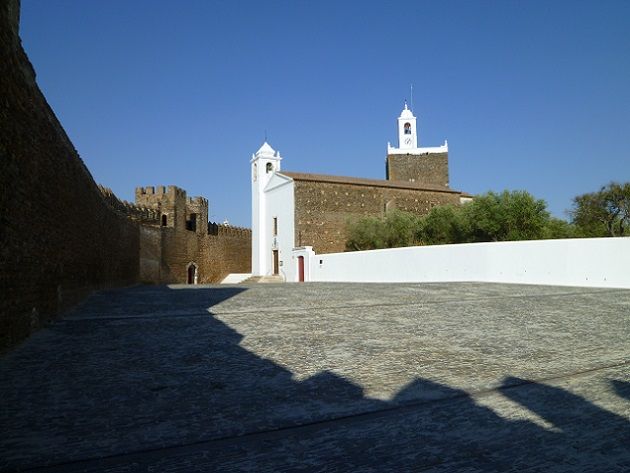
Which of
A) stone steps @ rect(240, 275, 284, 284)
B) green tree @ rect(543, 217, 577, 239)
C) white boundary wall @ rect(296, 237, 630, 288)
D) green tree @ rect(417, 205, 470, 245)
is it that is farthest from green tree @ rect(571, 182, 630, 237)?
stone steps @ rect(240, 275, 284, 284)

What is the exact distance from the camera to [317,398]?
3332 mm

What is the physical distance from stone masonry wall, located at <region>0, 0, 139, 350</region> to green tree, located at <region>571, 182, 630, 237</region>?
27759 millimetres

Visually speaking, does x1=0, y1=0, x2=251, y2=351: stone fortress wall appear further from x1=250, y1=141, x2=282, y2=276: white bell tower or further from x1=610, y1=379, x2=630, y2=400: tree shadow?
x1=250, y1=141, x2=282, y2=276: white bell tower

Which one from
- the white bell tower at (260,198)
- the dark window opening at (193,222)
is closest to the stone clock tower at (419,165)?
the white bell tower at (260,198)

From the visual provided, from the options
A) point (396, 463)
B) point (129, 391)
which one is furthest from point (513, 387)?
point (129, 391)

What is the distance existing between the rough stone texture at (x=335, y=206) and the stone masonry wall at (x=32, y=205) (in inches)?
892

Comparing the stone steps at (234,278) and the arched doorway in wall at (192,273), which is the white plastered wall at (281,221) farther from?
the arched doorway in wall at (192,273)

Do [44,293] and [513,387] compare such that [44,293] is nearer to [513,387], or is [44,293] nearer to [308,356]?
[308,356]

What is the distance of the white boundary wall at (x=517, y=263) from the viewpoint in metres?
Answer: 14.0

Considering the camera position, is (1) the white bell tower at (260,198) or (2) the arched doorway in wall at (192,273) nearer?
(2) the arched doorway in wall at (192,273)

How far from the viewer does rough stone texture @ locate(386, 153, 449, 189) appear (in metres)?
43.6

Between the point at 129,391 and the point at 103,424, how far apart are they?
0.65 meters

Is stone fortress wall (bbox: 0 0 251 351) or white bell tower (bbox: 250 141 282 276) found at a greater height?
white bell tower (bbox: 250 141 282 276)

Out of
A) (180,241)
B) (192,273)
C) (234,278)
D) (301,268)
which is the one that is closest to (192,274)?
(192,273)
